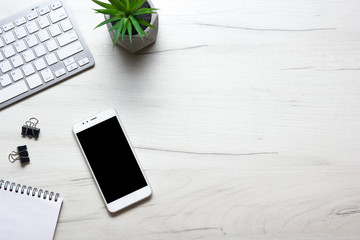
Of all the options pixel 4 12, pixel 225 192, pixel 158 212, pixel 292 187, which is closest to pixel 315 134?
pixel 292 187

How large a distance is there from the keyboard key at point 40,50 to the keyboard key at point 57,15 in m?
0.06

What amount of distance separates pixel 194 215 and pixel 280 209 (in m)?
0.20

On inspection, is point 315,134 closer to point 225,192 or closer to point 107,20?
point 225,192

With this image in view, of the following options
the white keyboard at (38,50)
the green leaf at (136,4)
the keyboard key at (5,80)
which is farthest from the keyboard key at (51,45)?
the green leaf at (136,4)

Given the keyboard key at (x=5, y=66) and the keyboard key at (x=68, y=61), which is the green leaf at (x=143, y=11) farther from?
the keyboard key at (x=5, y=66)

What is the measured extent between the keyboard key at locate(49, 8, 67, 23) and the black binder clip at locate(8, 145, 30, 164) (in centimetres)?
30

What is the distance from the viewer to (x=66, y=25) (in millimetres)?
795

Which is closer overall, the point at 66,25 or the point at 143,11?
the point at 143,11

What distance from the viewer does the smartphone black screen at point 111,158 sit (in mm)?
799

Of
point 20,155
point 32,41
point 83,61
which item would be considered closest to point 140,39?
point 83,61

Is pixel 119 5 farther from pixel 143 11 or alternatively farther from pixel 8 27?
pixel 8 27

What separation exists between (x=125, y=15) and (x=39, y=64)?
236 mm

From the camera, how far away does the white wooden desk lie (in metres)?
0.80

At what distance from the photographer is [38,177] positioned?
799mm
